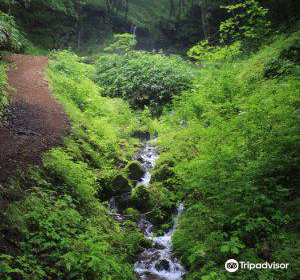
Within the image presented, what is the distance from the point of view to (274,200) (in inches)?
210

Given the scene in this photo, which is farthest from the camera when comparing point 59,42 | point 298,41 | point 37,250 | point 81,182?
point 59,42

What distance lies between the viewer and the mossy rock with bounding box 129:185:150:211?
26.9 ft

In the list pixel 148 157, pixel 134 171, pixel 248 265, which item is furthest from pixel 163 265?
pixel 148 157

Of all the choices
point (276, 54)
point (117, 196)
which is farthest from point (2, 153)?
point (276, 54)

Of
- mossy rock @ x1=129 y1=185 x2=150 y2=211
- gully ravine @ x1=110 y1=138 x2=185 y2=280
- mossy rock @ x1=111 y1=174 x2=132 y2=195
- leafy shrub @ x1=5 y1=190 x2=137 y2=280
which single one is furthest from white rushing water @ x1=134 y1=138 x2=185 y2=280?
mossy rock @ x1=111 y1=174 x2=132 y2=195

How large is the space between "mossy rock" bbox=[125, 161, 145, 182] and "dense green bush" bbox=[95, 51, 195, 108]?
633 centimetres

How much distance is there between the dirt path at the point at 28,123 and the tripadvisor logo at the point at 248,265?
437 cm

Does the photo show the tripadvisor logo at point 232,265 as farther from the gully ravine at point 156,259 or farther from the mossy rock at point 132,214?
the mossy rock at point 132,214

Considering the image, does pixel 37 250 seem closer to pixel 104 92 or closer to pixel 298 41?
pixel 298 41

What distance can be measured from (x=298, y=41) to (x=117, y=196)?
860cm

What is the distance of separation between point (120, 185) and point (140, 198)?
827mm

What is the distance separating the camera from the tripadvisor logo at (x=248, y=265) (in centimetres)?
433

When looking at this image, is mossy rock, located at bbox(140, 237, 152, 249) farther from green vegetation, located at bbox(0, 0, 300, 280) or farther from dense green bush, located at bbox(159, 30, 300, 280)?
dense green bush, located at bbox(159, 30, 300, 280)

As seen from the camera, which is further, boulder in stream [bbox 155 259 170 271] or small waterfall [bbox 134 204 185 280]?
boulder in stream [bbox 155 259 170 271]
